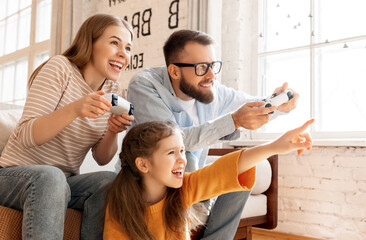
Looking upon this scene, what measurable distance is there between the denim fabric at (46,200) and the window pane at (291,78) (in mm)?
1855

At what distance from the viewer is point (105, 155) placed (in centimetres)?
146

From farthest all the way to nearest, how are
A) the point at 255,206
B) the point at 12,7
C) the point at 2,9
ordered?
the point at 2,9 < the point at 12,7 < the point at 255,206

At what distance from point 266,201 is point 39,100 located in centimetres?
139

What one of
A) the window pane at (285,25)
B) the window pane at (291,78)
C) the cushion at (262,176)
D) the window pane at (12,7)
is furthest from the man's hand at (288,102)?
the window pane at (12,7)

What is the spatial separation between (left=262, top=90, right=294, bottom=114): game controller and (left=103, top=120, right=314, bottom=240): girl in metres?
0.24

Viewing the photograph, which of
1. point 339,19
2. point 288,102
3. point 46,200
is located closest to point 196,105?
point 288,102

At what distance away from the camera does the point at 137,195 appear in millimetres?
1220

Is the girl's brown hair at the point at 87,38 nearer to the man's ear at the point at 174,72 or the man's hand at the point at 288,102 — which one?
the man's ear at the point at 174,72

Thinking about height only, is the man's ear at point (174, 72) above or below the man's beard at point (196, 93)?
above

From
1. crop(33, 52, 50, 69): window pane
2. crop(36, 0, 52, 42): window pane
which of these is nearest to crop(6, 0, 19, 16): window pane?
crop(36, 0, 52, 42): window pane

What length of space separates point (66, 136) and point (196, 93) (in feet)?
1.76

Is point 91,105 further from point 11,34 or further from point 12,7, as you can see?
point 12,7

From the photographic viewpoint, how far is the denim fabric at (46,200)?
39.4 inches

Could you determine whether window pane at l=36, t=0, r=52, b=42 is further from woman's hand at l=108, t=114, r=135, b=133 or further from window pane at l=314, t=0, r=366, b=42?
woman's hand at l=108, t=114, r=135, b=133
